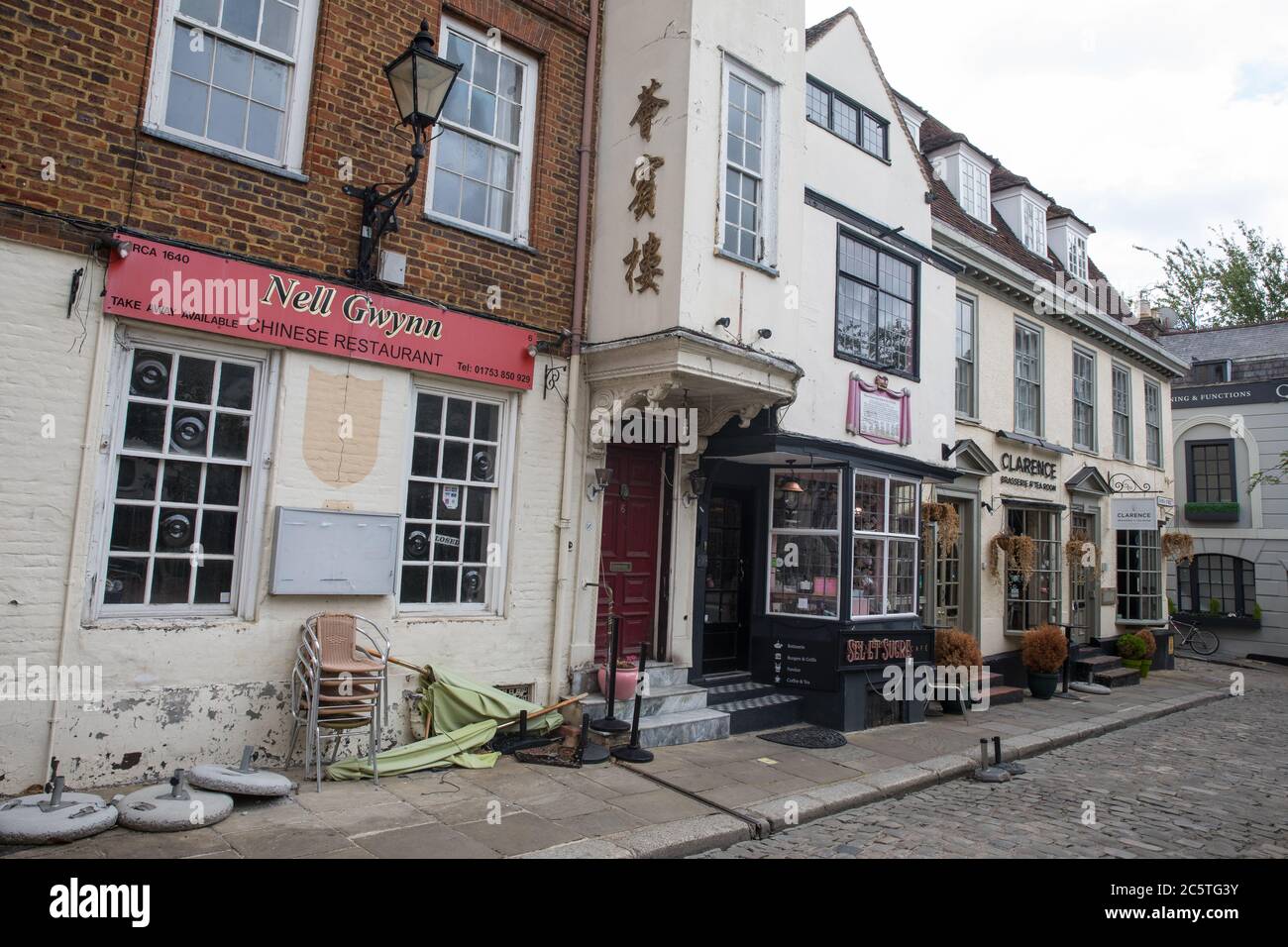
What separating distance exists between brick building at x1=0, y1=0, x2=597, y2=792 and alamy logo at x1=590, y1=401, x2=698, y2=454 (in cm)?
53

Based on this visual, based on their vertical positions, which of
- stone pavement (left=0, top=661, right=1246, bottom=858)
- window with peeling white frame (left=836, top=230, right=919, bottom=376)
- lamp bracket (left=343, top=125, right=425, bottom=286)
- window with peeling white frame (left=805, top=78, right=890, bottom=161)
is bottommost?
stone pavement (left=0, top=661, right=1246, bottom=858)

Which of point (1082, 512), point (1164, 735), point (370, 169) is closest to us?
point (370, 169)

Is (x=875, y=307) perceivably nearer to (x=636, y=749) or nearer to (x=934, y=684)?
(x=934, y=684)

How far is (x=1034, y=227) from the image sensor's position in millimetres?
17578

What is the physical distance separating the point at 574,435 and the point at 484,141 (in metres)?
2.97

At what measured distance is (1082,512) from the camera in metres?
16.7

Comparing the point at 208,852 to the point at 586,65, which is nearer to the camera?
the point at 208,852

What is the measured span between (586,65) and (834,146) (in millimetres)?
3812

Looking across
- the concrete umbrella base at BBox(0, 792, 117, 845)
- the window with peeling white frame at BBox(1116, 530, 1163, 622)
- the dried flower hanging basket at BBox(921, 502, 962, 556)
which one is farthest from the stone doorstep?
the window with peeling white frame at BBox(1116, 530, 1163, 622)

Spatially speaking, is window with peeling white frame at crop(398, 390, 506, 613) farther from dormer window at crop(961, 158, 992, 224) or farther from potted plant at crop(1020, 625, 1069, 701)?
dormer window at crop(961, 158, 992, 224)

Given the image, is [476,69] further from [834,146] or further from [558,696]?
[558,696]

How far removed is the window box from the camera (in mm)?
22750

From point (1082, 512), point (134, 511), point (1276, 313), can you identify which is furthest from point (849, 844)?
point (1276, 313)

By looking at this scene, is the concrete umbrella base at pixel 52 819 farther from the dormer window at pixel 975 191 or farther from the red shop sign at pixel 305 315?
the dormer window at pixel 975 191
